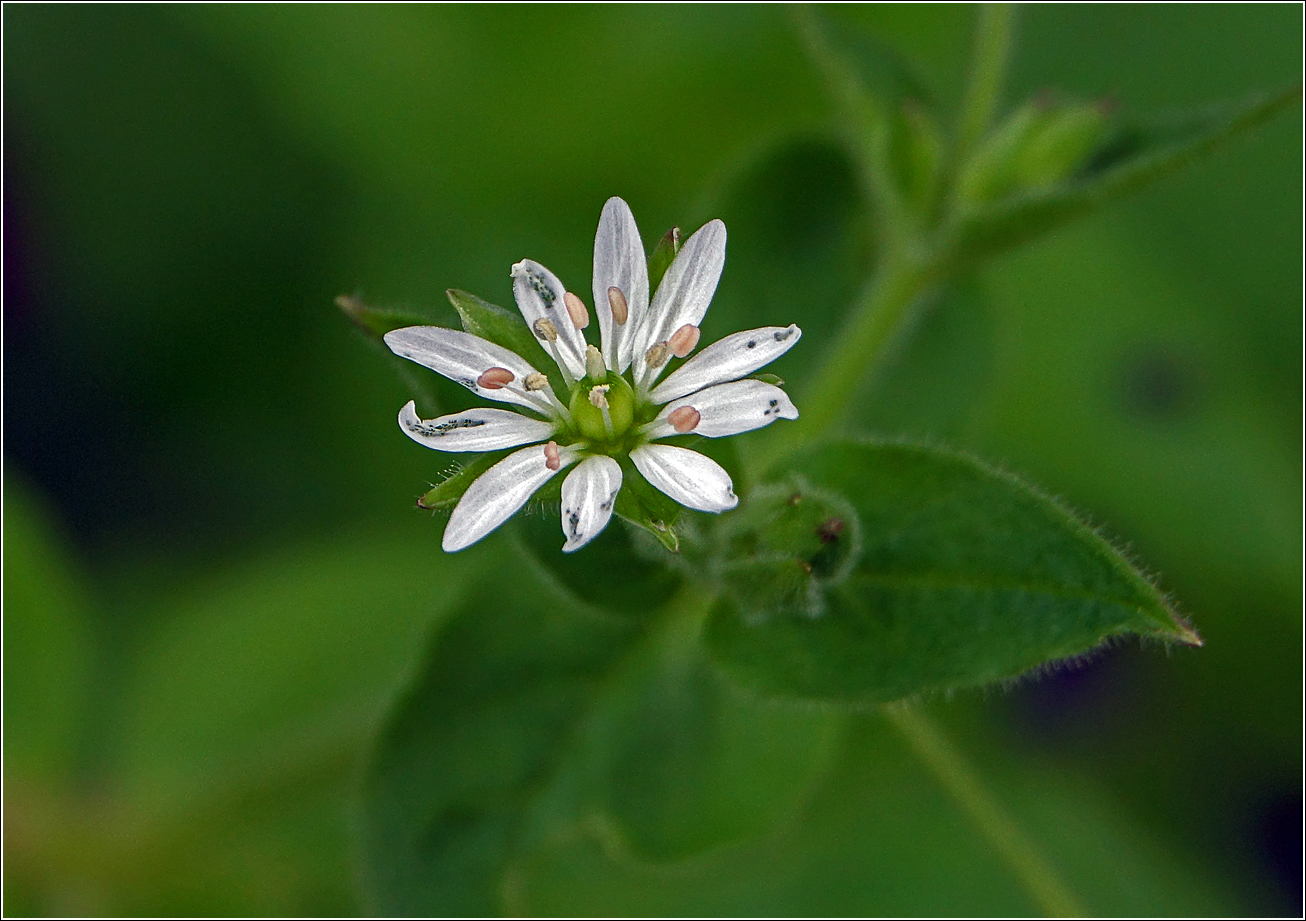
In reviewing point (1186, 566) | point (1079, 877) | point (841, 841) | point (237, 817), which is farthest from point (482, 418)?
point (1186, 566)

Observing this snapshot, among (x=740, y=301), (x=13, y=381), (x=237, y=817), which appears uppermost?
(x=740, y=301)

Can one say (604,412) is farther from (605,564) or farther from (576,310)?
(605,564)

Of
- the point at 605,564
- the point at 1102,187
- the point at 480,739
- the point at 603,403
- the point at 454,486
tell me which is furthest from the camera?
the point at 480,739

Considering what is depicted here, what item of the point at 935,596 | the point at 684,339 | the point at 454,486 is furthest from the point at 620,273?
the point at 935,596

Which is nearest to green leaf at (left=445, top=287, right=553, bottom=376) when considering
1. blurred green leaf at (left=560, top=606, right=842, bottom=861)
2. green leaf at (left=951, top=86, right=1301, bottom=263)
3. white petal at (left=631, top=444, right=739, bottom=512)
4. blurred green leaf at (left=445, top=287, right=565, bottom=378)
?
blurred green leaf at (left=445, top=287, right=565, bottom=378)

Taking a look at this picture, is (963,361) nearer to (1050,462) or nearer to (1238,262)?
(1050,462)

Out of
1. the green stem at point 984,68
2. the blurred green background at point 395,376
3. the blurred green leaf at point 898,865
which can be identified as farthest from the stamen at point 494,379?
the blurred green leaf at point 898,865

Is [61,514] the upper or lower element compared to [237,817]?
upper

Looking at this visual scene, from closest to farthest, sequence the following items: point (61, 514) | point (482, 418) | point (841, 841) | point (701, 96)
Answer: point (482, 418)
point (841, 841)
point (61, 514)
point (701, 96)
